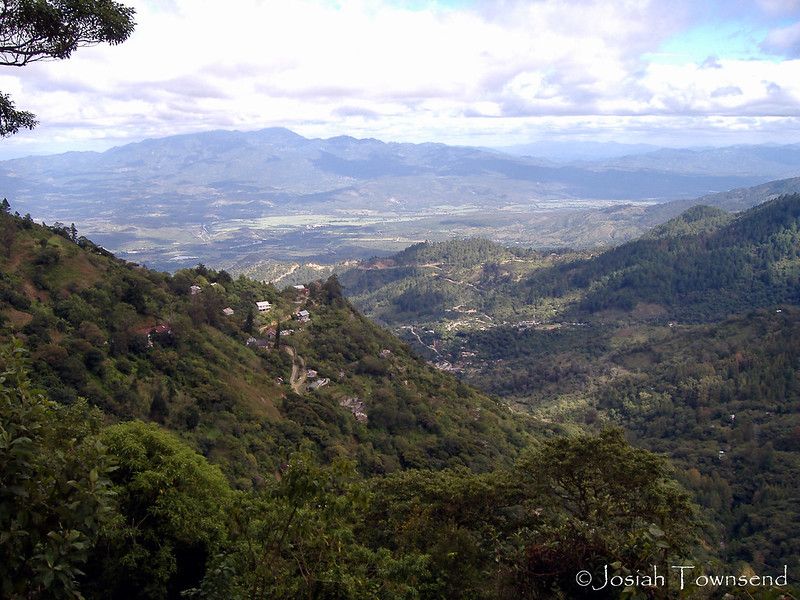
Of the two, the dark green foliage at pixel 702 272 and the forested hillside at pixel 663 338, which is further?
the dark green foliage at pixel 702 272

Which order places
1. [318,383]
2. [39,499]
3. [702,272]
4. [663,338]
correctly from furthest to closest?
[702,272], [663,338], [318,383], [39,499]

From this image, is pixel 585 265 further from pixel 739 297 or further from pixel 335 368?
pixel 335 368

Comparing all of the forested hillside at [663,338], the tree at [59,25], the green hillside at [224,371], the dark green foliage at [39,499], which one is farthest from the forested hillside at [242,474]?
the forested hillside at [663,338]

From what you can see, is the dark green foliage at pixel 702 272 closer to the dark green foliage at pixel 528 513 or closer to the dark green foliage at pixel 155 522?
the dark green foliage at pixel 528 513

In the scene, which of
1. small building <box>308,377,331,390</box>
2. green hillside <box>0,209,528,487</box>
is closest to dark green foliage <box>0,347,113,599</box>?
green hillside <box>0,209,528,487</box>

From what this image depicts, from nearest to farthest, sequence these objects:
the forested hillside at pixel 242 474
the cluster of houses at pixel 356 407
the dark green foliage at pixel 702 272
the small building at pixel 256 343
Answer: the forested hillside at pixel 242 474, the cluster of houses at pixel 356 407, the small building at pixel 256 343, the dark green foliage at pixel 702 272

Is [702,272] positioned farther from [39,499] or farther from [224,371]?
[39,499]

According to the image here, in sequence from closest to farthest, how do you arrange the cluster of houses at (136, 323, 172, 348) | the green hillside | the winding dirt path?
1. the green hillside
2. the cluster of houses at (136, 323, 172, 348)
3. the winding dirt path

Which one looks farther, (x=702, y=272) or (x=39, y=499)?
(x=702, y=272)

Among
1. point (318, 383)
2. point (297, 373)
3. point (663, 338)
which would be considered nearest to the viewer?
point (318, 383)

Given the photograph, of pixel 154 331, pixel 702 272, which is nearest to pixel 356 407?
pixel 154 331

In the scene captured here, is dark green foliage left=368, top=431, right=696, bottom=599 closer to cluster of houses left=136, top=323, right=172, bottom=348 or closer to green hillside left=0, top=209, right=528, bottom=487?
green hillside left=0, top=209, right=528, bottom=487
